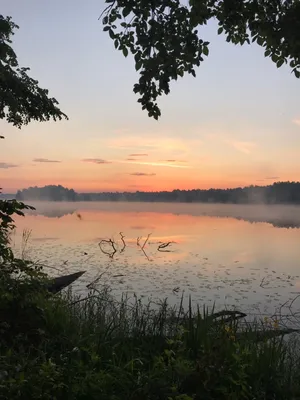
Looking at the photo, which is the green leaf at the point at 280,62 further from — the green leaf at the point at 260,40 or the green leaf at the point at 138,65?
the green leaf at the point at 138,65

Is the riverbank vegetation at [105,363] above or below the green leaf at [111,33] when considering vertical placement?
below

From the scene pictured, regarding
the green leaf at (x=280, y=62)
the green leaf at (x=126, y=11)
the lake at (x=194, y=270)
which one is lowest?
the lake at (x=194, y=270)

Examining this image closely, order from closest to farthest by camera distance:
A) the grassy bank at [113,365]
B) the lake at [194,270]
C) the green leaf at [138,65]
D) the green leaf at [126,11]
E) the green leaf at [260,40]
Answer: the grassy bank at [113,365]
the green leaf at [126,11]
the green leaf at [138,65]
the green leaf at [260,40]
the lake at [194,270]

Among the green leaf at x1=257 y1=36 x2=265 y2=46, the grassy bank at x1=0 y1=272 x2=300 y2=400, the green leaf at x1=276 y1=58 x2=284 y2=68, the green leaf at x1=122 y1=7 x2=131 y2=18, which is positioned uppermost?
the green leaf at x1=257 y1=36 x2=265 y2=46

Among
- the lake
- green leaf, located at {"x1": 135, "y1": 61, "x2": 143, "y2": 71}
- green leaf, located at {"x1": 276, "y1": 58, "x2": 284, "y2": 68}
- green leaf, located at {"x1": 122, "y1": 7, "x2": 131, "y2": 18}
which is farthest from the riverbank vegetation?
the lake

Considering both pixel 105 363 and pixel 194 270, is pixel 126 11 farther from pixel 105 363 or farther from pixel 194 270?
pixel 194 270

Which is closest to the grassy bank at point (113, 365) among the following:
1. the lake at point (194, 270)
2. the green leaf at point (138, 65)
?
the green leaf at point (138, 65)

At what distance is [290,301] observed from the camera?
13.9 metres

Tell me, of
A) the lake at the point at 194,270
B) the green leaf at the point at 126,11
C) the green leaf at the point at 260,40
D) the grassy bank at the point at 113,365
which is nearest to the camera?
the grassy bank at the point at 113,365

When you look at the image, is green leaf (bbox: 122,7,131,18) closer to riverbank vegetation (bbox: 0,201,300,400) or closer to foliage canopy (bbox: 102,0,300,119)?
foliage canopy (bbox: 102,0,300,119)

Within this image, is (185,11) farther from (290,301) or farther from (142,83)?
(290,301)

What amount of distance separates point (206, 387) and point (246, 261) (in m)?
20.6

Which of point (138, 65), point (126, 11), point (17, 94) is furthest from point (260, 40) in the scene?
point (17, 94)

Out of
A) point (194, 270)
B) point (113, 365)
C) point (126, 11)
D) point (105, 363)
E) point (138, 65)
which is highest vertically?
point (126, 11)
